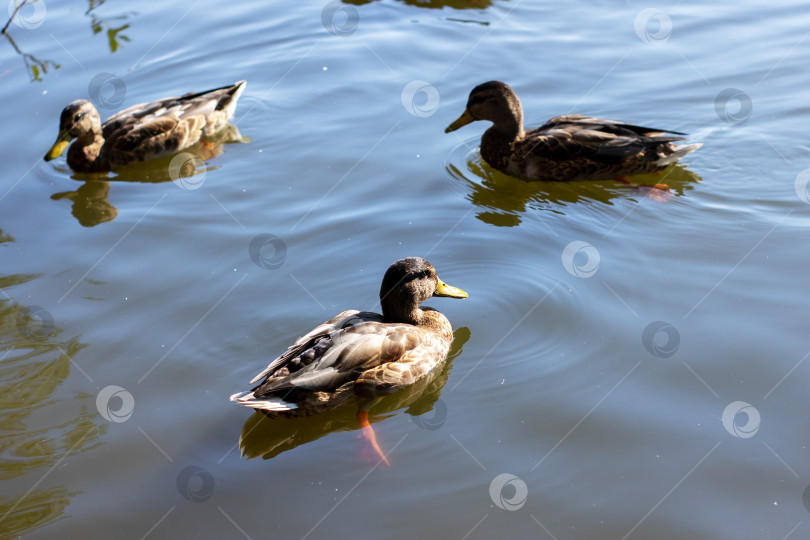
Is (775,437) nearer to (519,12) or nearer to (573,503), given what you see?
(573,503)

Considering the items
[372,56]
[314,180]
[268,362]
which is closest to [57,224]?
[314,180]

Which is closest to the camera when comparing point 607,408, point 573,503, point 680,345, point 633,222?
point 573,503

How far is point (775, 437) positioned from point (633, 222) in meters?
2.44

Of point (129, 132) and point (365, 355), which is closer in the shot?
point (365, 355)

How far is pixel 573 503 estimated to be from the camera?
170 inches
